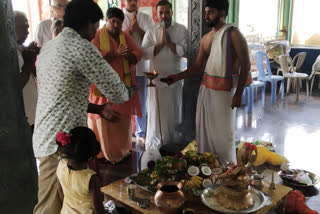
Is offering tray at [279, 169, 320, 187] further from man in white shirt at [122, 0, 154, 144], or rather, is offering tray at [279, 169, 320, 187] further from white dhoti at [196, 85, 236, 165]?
man in white shirt at [122, 0, 154, 144]

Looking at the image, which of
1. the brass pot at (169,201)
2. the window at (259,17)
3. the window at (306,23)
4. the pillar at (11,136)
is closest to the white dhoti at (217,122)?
the brass pot at (169,201)

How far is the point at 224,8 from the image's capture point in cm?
333

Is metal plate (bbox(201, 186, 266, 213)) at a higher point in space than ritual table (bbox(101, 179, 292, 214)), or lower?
higher

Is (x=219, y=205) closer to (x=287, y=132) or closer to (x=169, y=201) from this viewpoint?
(x=169, y=201)

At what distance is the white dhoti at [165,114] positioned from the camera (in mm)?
4277

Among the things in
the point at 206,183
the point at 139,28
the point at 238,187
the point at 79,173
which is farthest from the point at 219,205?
the point at 139,28

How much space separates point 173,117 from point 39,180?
2344 millimetres

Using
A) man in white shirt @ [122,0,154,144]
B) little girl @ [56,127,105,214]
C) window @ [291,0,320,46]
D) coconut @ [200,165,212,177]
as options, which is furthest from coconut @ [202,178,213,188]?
window @ [291,0,320,46]

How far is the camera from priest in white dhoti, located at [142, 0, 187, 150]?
4141mm

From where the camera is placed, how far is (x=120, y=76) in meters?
3.95

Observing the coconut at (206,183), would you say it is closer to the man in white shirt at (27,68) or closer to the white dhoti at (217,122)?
the white dhoti at (217,122)

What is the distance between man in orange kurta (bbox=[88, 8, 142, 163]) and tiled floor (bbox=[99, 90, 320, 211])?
0.22 meters

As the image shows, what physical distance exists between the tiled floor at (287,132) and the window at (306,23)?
9.59 feet

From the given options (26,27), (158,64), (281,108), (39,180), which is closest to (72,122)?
(39,180)
